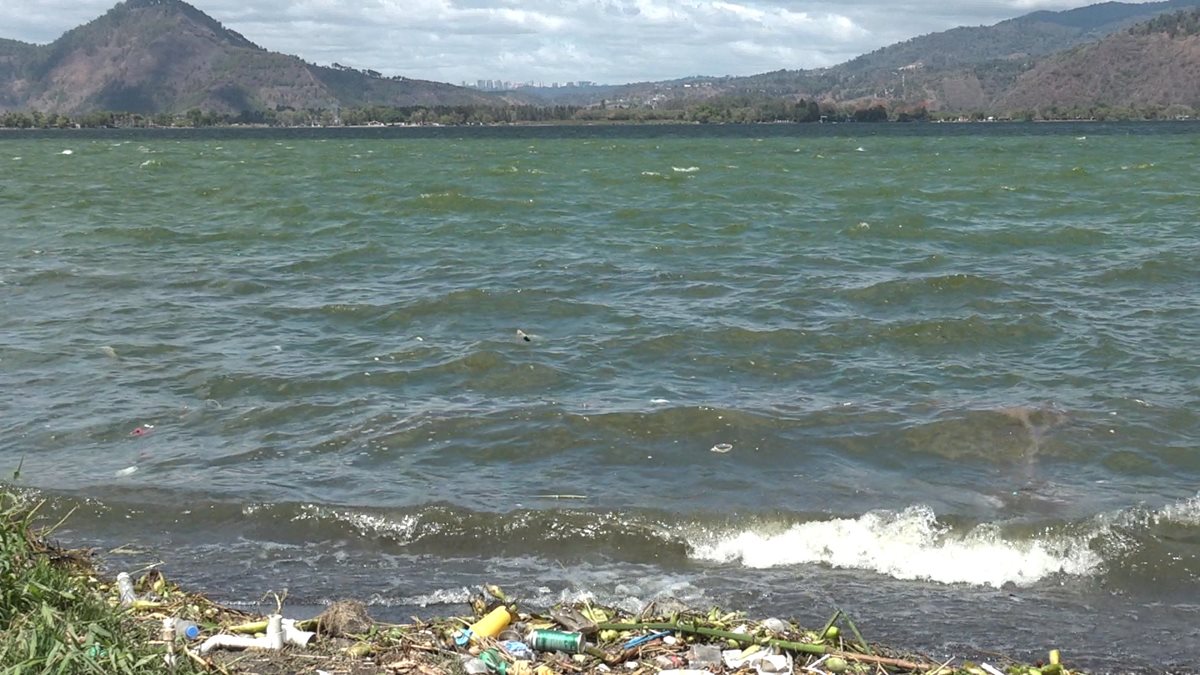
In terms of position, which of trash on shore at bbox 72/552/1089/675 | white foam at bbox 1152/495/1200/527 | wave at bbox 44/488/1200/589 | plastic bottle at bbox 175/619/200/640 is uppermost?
plastic bottle at bbox 175/619/200/640

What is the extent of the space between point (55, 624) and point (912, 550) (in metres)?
5.04

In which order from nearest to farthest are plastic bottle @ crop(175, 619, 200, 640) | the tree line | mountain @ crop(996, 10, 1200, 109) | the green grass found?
the green grass → plastic bottle @ crop(175, 619, 200, 640) → the tree line → mountain @ crop(996, 10, 1200, 109)

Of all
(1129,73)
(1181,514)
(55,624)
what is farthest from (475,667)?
(1129,73)

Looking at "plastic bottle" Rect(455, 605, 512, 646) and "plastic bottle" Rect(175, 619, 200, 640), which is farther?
"plastic bottle" Rect(455, 605, 512, 646)

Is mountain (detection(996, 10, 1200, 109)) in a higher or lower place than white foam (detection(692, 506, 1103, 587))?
higher

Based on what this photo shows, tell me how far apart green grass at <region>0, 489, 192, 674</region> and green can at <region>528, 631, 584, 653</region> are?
5.24 feet

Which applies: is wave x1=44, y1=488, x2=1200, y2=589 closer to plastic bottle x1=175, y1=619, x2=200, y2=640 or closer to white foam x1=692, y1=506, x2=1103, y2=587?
white foam x1=692, y1=506, x2=1103, y2=587

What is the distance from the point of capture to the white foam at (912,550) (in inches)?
296

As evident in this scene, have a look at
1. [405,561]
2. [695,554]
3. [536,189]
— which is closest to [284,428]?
[405,561]

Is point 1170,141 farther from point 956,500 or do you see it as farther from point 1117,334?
point 956,500

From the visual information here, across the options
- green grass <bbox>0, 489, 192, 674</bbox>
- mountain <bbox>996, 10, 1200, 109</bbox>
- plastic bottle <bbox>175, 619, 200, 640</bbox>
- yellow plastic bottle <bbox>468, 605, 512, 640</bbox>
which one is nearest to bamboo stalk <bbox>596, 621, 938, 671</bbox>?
yellow plastic bottle <bbox>468, 605, 512, 640</bbox>

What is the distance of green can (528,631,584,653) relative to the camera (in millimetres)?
5793

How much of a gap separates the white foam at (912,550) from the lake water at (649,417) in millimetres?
28

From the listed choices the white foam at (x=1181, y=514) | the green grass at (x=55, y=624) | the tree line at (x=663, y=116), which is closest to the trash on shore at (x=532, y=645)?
the green grass at (x=55, y=624)
